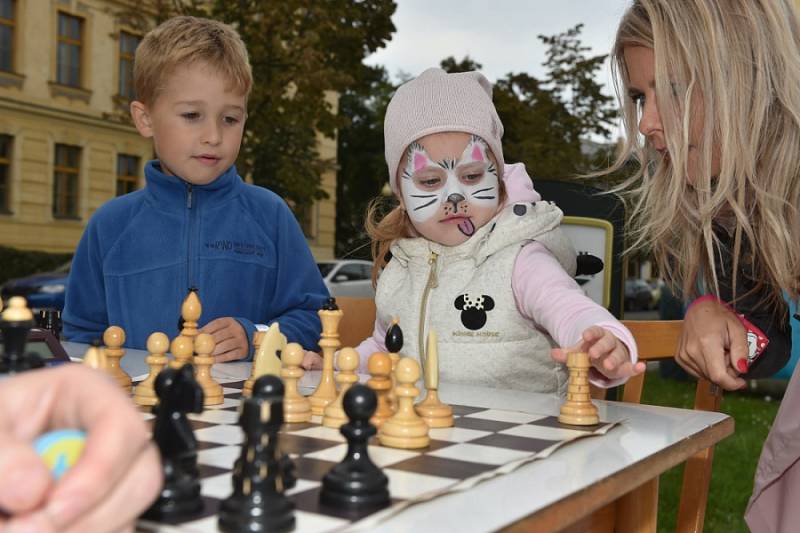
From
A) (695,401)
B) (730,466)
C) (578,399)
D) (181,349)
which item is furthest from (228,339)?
(730,466)

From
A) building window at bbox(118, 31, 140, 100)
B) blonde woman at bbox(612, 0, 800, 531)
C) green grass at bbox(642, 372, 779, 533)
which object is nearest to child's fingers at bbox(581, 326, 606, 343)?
blonde woman at bbox(612, 0, 800, 531)

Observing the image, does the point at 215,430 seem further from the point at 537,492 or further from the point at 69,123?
the point at 69,123

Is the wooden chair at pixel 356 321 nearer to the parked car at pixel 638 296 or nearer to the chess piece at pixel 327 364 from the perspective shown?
the chess piece at pixel 327 364

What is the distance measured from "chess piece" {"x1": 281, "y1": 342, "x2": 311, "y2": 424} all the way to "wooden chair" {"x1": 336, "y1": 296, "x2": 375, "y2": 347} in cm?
130

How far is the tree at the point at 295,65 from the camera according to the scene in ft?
35.7

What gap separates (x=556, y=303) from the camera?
2.17 meters

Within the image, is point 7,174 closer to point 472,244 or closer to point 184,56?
point 184,56

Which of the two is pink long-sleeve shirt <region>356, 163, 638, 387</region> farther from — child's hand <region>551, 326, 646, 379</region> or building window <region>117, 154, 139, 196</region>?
building window <region>117, 154, 139, 196</region>

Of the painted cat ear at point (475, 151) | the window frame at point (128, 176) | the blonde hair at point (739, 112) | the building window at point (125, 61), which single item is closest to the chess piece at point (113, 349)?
the painted cat ear at point (475, 151)

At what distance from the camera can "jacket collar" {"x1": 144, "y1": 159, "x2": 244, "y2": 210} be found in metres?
2.96

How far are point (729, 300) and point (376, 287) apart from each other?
106cm

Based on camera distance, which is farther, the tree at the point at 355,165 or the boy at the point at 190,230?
the tree at the point at 355,165

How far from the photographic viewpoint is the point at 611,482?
1205 mm

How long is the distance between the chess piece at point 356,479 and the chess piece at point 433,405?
335mm
